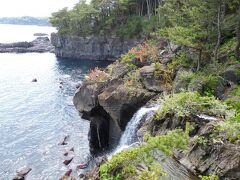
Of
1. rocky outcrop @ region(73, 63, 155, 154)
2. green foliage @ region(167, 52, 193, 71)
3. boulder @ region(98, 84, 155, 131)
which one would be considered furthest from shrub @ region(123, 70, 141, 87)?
green foliage @ region(167, 52, 193, 71)

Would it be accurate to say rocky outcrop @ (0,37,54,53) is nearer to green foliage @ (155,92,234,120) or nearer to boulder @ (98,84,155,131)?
boulder @ (98,84,155,131)

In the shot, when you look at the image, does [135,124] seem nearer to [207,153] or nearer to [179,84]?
[179,84]

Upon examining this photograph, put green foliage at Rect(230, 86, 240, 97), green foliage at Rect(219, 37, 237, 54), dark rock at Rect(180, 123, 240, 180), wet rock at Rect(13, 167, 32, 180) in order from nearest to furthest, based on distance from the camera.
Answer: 1. dark rock at Rect(180, 123, 240, 180)
2. green foliage at Rect(230, 86, 240, 97)
3. green foliage at Rect(219, 37, 237, 54)
4. wet rock at Rect(13, 167, 32, 180)

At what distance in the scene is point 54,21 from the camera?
111 m

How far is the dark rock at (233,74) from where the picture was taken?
85.7ft

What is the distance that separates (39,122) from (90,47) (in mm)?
59602

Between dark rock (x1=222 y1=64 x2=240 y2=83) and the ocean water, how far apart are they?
17.4 meters

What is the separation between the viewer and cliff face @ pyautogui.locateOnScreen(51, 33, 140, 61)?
96000 millimetres

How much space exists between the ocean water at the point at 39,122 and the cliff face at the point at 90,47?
1538cm

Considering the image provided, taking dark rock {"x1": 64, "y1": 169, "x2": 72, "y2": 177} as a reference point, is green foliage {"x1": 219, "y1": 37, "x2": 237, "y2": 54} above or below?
above

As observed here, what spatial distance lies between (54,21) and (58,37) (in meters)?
5.69

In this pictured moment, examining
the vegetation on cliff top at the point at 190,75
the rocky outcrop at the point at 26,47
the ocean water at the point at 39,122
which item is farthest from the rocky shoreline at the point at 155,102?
the rocky outcrop at the point at 26,47

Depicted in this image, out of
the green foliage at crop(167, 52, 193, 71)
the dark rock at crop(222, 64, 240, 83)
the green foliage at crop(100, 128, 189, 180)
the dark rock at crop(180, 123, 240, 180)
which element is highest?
the green foliage at crop(167, 52, 193, 71)

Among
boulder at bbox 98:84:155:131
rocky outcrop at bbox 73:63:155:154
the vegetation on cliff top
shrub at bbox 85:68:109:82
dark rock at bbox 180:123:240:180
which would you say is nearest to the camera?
the vegetation on cliff top
